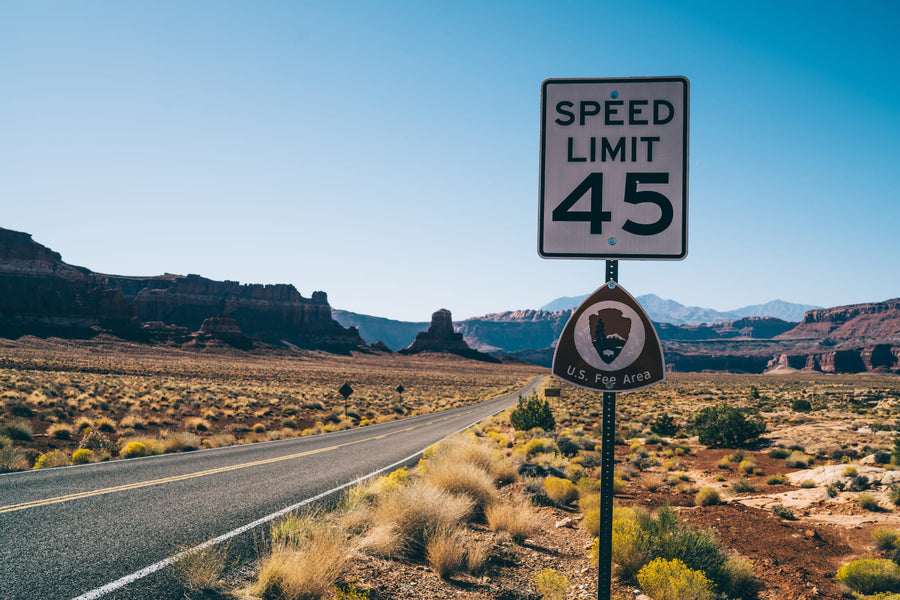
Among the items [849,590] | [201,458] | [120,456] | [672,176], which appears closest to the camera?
[672,176]

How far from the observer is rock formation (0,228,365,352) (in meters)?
105

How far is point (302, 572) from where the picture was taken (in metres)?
4.10

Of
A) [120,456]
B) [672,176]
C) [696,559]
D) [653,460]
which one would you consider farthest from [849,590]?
[120,456]

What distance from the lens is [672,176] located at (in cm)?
260

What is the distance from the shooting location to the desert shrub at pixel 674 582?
425 centimetres

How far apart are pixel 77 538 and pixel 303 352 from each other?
5410 inches

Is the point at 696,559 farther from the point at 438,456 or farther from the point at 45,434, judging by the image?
the point at 45,434

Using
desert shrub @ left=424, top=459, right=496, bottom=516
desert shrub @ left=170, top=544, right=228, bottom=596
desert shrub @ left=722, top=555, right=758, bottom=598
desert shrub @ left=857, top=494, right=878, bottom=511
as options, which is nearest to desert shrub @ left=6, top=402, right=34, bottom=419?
desert shrub @ left=424, top=459, right=496, bottom=516

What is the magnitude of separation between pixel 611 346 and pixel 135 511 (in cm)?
727

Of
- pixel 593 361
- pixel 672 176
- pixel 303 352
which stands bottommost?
pixel 303 352

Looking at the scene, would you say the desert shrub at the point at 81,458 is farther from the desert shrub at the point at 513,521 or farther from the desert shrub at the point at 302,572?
the desert shrub at the point at 513,521

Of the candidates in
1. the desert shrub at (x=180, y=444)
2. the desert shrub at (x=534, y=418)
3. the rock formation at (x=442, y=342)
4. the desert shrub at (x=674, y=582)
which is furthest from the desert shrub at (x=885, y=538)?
the rock formation at (x=442, y=342)

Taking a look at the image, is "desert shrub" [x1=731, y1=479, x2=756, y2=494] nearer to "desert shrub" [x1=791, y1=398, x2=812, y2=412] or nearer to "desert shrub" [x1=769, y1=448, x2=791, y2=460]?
"desert shrub" [x1=769, y1=448, x2=791, y2=460]

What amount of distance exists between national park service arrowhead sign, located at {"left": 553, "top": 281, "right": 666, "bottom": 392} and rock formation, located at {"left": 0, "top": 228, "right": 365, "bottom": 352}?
122m
